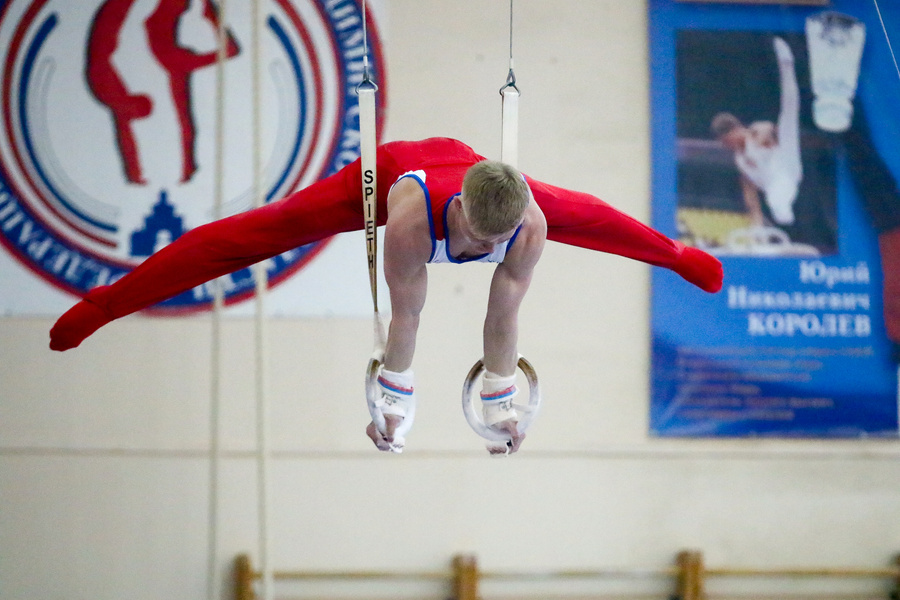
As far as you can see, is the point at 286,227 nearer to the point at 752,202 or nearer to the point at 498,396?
the point at 498,396

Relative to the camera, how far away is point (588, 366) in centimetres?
441

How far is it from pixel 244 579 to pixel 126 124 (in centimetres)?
229

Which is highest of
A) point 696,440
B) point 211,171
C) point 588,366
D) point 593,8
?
point 593,8

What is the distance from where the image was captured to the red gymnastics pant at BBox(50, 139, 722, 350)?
237 centimetres

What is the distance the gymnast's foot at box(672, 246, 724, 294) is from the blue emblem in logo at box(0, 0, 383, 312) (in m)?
2.11

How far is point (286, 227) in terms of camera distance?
2.38 meters

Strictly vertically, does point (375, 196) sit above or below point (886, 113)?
below

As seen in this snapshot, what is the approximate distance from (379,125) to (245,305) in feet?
3.66

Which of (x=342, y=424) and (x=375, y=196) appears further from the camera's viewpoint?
(x=342, y=424)

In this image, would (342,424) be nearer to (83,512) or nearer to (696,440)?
(83,512)

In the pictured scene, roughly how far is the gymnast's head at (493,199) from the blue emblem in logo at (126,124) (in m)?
2.53

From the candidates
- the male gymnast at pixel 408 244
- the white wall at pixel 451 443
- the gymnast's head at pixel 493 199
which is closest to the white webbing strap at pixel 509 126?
the male gymnast at pixel 408 244

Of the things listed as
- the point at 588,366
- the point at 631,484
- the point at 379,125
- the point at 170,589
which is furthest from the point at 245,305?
the point at 631,484

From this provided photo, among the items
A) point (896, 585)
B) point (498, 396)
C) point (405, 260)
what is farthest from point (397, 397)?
point (896, 585)
